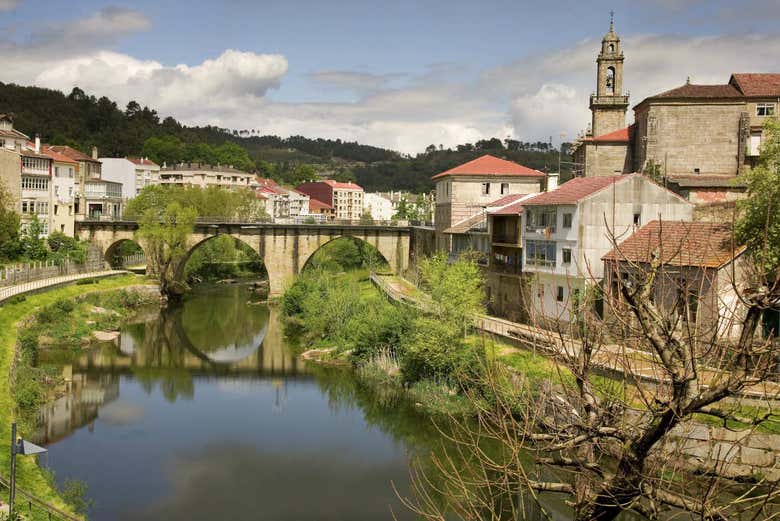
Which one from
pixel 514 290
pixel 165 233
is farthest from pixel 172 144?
pixel 514 290

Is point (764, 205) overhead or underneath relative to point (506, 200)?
underneath

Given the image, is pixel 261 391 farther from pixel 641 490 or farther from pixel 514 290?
pixel 641 490

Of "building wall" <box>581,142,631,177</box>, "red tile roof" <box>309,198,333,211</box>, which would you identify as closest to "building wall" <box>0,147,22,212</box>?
"building wall" <box>581,142,631,177</box>

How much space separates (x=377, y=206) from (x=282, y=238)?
3892 inches

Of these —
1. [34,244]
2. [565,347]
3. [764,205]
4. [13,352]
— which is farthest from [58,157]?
[565,347]

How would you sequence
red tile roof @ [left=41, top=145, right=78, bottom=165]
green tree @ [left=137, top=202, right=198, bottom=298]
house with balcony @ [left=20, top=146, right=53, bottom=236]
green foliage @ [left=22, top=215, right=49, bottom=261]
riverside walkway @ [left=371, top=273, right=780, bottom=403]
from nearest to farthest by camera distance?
1. riverside walkway @ [left=371, top=273, right=780, bottom=403]
2. green foliage @ [left=22, top=215, right=49, bottom=261]
3. house with balcony @ [left=20, top=146, right=53, bottom=236]
4. green tree @ [left=137, top=202, right=198, bottom=298]
5. red tile roof @ [left=41, top=145, right=78, bottom=165]

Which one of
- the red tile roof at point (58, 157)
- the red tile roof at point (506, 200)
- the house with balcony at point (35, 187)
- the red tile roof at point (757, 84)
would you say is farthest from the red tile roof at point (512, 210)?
the red tile roof at point (58, 157)

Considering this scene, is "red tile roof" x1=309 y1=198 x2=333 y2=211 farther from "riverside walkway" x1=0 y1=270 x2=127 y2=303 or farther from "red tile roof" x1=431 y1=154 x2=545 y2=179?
"red tile roof" x1=431 y1=154 x2=545 y2=179

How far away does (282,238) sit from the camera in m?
64.0

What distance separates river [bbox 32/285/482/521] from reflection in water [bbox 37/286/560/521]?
0.05m

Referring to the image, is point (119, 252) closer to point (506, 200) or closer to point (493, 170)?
point (493, 170)

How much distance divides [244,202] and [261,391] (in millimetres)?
53806

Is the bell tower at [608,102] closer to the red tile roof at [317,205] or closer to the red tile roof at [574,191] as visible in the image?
the red tile roof at [574,191]

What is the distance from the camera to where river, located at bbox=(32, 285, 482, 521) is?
21.7 m
